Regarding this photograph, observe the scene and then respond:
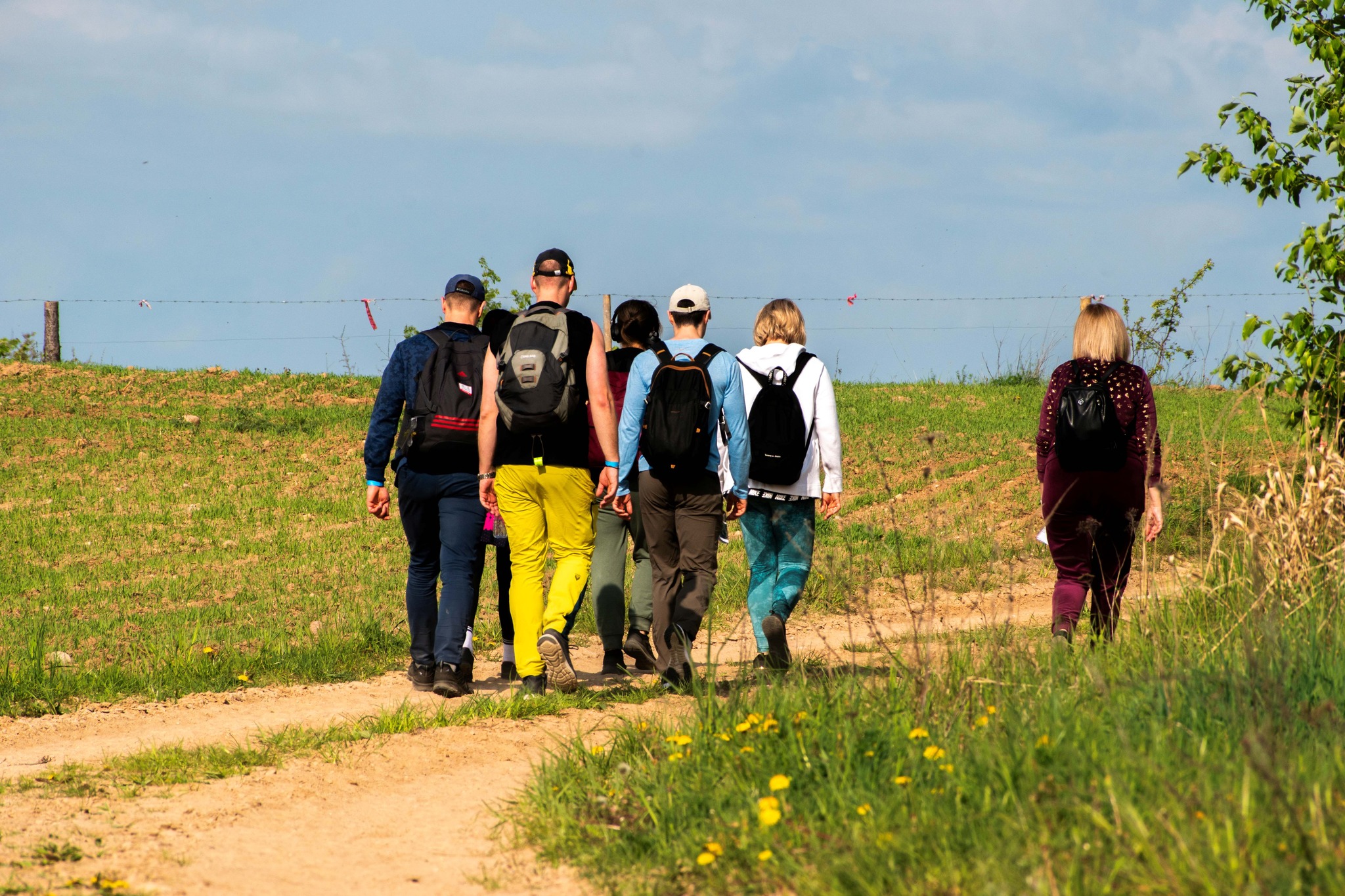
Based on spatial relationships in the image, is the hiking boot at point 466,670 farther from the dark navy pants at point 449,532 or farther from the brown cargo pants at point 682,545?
the brown cargo pants at point 682,545

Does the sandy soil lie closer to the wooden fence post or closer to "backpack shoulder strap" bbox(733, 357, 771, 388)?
"backpack shoulder strap" bbox(733, 357, 771, 388)

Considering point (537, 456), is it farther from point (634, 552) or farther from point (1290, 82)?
point (1290, 82)

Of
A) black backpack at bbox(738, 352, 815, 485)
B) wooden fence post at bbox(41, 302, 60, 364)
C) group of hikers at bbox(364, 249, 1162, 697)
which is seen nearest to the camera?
group of hikers at bbox(364, 249, 1162, 697)

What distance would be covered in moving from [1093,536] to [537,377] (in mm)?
2658

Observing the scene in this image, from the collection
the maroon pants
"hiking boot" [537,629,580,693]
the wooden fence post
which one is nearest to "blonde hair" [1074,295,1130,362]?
the maroon pants

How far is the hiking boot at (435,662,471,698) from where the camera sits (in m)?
6.04

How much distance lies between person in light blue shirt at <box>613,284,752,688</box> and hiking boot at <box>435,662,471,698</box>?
41.9 inches

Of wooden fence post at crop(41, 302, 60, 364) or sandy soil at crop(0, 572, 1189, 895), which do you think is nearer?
sandy soil at crop(0, 572, 1189, 895)

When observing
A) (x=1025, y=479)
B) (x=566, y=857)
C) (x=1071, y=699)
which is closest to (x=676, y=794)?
(x=566, y=857)

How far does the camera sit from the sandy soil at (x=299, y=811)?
3586 mm

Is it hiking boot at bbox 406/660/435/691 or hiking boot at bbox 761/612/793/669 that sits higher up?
hiking boot at bbox 761/612/793/669

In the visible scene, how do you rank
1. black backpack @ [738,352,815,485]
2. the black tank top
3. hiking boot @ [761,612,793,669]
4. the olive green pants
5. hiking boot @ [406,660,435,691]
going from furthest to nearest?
the olive green pants → hiking boot @ [406,660,435,691] → black backpack @ [738,352,815,485] → hiking boot @ [761,612,793,669] → the black tank top

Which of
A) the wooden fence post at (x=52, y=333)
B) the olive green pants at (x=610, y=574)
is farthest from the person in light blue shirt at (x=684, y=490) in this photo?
the wooden fence post at (x=52, y=333)

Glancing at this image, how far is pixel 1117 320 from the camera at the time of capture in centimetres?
545
